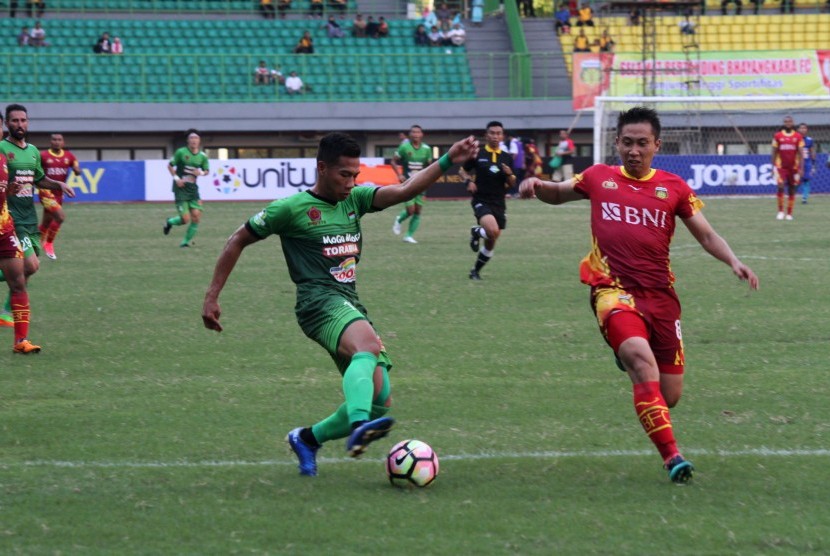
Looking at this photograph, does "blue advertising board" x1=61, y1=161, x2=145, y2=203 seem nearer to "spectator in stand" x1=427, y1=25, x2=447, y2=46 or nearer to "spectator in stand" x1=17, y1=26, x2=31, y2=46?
"spectator in stand" x1=17, y1=26, x2=31, y2=46

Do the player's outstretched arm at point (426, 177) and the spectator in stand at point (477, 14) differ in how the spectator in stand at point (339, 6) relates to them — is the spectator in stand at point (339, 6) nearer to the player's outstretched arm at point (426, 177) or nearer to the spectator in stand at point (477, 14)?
the spectator in stand at point (477, 14)

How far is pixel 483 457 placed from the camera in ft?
22.3

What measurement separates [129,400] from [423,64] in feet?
123

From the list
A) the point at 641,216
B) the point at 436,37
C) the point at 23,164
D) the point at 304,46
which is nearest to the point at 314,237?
the point at 641,216

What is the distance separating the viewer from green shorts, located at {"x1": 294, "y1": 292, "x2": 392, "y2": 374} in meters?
6.31

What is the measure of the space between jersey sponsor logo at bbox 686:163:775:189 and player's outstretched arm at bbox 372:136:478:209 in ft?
107

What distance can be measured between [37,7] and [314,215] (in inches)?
1651

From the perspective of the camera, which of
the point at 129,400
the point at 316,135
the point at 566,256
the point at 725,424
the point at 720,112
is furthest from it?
the point at 316,135

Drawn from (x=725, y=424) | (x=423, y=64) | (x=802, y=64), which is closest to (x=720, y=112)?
(x=802, y=64)

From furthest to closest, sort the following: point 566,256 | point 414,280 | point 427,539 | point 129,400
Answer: point 566,256
point 414,280
point 129,400
point 427,539

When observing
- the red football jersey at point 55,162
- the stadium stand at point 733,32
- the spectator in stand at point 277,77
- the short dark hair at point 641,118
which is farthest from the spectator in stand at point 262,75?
the short dark hair at point 641,118

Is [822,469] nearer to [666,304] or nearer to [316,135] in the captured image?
[666,304]

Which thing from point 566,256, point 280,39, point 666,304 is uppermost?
point 280,39

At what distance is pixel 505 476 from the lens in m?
6.36
